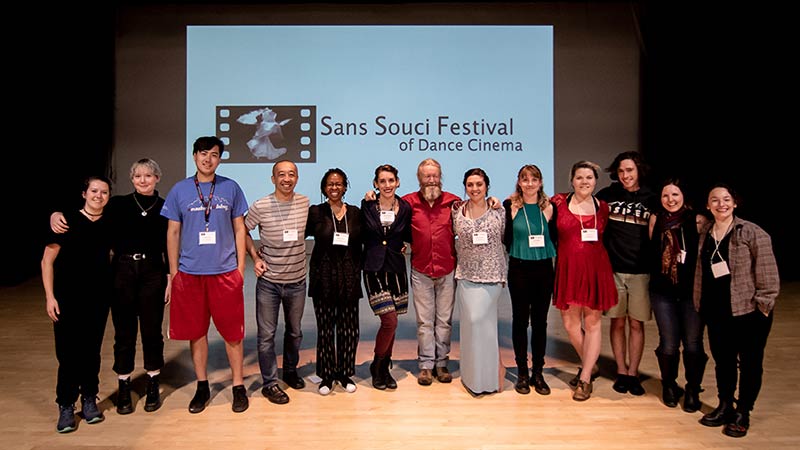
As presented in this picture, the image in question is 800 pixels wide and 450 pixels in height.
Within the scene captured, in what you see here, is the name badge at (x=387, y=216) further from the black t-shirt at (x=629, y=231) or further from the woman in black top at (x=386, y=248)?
the black t-shirt at (x=629, y=231)

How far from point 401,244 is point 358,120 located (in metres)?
4.89

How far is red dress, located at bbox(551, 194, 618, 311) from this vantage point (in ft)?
9.60

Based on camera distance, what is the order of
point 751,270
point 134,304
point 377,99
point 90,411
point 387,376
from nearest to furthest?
point 751,270
point 90,411
point 134,304
point 387,376
point 377,99

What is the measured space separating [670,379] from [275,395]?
220cm

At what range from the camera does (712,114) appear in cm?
→ 719

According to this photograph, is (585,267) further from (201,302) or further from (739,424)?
(201,302)

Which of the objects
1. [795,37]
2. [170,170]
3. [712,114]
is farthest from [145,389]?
[795,37]

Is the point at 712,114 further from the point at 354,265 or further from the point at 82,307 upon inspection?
the point at 82,307

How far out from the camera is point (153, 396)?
286cm

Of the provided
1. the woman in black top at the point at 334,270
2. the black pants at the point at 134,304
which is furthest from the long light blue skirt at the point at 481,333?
the black pants at the point at 134,304

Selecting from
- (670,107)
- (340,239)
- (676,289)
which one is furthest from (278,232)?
(670,107)

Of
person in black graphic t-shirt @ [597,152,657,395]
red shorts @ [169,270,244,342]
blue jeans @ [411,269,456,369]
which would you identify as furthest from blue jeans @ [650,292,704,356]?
red shorts @ [169,270,244,342]

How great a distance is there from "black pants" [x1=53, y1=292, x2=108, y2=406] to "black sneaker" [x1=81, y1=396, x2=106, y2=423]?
68mm

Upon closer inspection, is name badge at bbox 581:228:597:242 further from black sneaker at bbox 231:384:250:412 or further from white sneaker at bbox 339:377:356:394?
black sneaker at bbox 231:384:250:412
